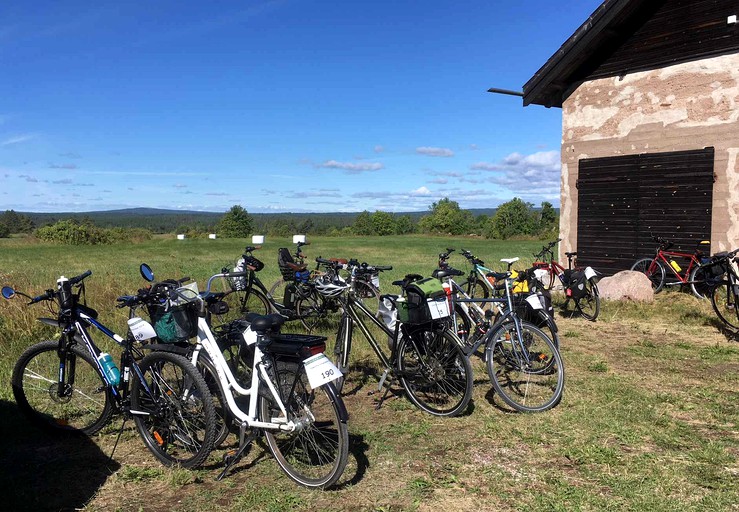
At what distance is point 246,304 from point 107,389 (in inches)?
179

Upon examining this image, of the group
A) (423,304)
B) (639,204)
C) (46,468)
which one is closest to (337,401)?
(423,304)

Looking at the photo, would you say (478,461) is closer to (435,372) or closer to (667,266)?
(435,372)

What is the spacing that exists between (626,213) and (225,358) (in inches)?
401

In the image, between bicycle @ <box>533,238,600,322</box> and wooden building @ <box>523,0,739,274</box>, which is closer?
bicycle @ <box>533,238,600,322</box>

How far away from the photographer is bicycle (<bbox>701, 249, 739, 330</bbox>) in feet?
24.5

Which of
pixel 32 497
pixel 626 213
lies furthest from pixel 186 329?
pixel 626 213

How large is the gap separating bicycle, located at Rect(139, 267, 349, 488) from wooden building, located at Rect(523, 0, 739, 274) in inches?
383

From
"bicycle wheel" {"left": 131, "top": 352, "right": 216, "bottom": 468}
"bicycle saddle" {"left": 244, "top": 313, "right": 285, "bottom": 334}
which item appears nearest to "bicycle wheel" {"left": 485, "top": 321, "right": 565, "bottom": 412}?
"bicycle saddle" {"left": 244, "top": 313, "right": 285, "bottom": 334}

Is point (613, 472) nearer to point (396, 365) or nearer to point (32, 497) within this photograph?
point (396, 365)

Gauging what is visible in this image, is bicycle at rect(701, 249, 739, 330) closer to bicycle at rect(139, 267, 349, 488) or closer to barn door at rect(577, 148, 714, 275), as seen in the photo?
barn door at rect(577, 148, 714, 275)

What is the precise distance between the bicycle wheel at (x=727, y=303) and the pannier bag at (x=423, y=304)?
17.8 feet

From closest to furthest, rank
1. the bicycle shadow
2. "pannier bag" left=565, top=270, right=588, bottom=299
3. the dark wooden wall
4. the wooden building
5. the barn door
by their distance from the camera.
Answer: the bicycle shadow → "pannier bag" left=565, top=270, right=588, bottom=299 → the dark wooden wall → the wooden building → the barn door

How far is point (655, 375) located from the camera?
586 cm

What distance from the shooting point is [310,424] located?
343 cm
